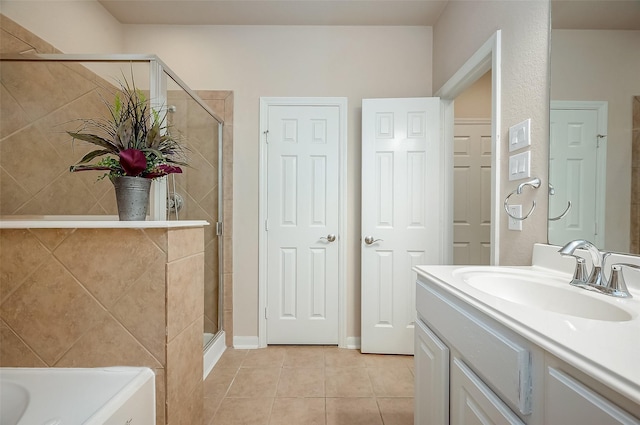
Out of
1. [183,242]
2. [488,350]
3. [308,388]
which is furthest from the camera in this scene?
[308,388]

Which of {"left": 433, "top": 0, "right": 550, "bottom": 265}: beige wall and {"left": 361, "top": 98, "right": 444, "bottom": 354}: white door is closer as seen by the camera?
{"left": 433, "top": 0, "right": 550, "bottom": 265}: beige wall

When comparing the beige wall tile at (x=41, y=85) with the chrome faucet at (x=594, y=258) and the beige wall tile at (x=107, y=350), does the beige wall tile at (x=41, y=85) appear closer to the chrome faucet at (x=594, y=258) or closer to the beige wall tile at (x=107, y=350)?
the beige wall tile at (x=107, y=350)

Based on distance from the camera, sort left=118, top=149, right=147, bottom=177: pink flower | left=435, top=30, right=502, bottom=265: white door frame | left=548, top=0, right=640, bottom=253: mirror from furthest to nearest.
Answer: left=435, top=30, right=502, bottom=265: white door frame → left=118, top=149, right=147, bottom=177: pink flower → left=548, top=0, right=640, bottom=253: mirror

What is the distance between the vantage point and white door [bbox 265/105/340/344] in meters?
2.31

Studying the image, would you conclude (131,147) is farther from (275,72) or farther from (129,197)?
(275,72)

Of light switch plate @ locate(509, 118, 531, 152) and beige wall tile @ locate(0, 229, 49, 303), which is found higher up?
light switch plate @ locate(509, 118, 531, 152)

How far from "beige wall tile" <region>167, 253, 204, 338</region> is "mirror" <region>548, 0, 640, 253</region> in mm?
1567

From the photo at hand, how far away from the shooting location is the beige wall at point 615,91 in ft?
2.78

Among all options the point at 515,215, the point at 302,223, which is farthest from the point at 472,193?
the point at 302,223

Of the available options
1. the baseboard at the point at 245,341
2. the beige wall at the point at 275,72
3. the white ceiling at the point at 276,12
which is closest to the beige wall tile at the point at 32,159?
the beige wall at the point at 275,72

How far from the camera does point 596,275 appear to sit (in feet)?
2.75

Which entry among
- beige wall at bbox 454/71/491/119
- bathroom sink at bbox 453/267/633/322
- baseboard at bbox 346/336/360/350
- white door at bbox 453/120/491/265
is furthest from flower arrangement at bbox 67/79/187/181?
beige wall at bbox 454/71/491/119

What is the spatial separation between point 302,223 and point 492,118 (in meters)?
1.51

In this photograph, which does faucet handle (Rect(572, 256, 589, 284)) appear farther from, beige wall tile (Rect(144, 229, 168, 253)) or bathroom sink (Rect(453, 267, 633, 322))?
beige wall tile (Rect(144, 229, 168, 253))
